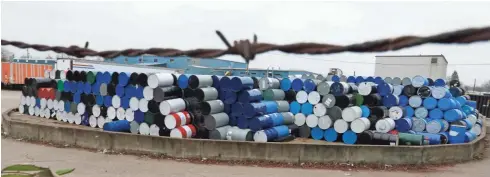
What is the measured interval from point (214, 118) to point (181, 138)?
4.47ft

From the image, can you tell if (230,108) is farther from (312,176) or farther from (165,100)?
(312,176)

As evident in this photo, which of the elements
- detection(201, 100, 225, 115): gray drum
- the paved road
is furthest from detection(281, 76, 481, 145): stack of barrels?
detection(201, 100, 225, 115): gray drum

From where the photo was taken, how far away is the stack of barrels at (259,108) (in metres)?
10.8

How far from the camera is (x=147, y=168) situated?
27.9 ft

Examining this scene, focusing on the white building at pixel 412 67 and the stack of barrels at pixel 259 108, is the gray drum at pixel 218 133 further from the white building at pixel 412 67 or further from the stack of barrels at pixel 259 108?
the white building at pixel 412 67

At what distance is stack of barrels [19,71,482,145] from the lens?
10.8 meters

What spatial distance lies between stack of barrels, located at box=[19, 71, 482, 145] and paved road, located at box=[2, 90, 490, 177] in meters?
1.43

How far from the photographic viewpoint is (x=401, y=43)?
1.57 meters

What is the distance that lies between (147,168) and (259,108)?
399 cm

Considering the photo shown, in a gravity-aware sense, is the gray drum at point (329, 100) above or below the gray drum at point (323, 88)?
below

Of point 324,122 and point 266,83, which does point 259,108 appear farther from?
point 324,122

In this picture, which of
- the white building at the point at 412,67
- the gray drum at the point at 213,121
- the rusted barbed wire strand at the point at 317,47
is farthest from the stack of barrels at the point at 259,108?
the rusted barbed wire strand at the point at 317,47

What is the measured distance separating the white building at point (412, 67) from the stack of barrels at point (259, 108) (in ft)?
25.2

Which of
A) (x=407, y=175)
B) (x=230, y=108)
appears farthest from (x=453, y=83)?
(x=230, y=108)
